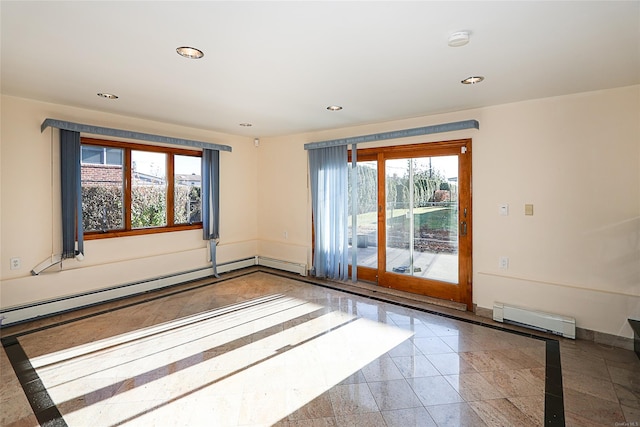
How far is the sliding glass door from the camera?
3.95 metres

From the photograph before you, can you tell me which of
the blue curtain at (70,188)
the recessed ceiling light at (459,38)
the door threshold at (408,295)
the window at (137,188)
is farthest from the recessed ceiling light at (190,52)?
the door threshold at (408,295)

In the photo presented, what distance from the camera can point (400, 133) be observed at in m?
4.21

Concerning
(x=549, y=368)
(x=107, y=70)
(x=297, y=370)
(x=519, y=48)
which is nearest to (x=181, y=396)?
(x=297, y=370)

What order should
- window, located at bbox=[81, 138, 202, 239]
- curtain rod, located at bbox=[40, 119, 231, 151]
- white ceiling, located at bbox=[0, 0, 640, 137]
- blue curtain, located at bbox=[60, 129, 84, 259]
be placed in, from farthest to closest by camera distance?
window, located at bbox=[81, 138, 202, 239] → blue curtain, located at bbox=[60, 129, 84, 259] → curtain rod, located at bbox=[40, 119, 231, 151] → white ceiling, located at bbox=[0, 0, 640, 137]

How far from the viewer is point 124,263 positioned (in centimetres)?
420

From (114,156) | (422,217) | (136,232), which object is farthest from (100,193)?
(422,217)

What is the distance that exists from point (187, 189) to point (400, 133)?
11.2 feet

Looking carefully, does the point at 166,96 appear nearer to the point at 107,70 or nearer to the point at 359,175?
the point at 107,70

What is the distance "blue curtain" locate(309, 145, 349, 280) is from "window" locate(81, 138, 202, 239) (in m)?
1.95

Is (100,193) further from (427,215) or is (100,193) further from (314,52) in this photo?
(427,215)

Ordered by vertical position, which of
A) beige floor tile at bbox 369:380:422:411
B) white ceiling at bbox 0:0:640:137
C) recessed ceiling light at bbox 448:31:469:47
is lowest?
beige floor tile at bbox 369:380:422:411

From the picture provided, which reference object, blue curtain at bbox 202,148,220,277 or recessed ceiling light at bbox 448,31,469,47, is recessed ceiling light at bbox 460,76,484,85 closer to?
recessed ceiling light at bbox 448,31,469,47

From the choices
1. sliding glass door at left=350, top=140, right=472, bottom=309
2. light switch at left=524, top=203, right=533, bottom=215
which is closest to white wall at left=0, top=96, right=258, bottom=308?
sliding glass door at left=350, top=140, right=472, bottom=309

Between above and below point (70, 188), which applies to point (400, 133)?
above
